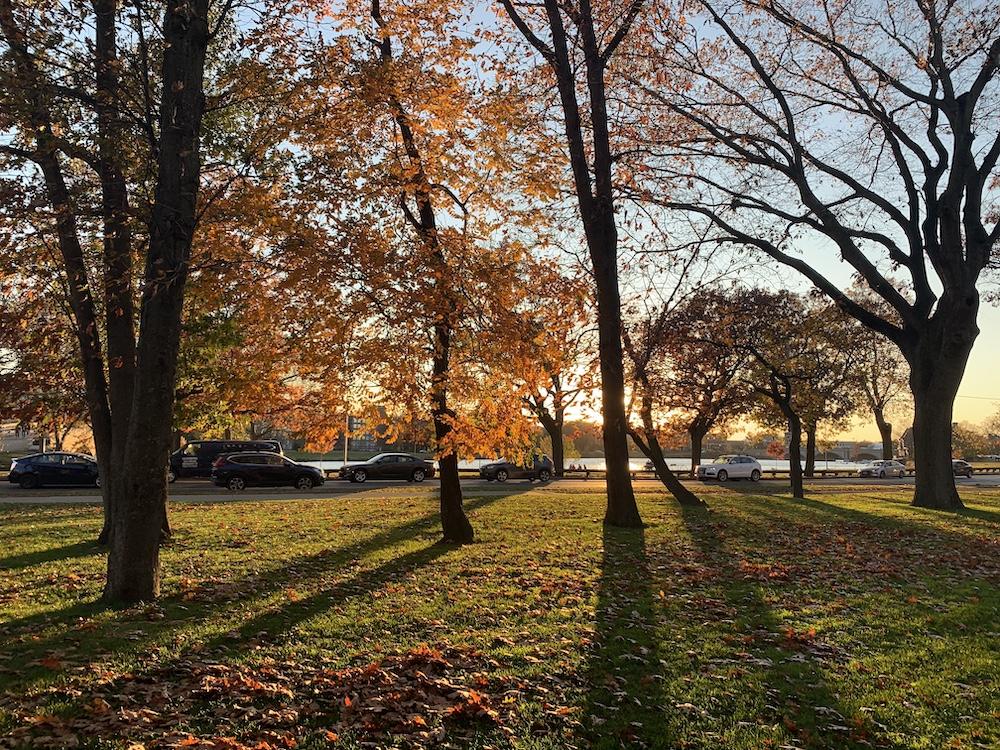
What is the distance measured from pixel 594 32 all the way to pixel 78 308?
11.9 meters

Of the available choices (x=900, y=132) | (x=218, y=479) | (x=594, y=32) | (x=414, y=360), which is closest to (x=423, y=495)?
(x=218, y=479)

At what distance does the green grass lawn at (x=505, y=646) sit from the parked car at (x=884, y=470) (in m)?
40.3

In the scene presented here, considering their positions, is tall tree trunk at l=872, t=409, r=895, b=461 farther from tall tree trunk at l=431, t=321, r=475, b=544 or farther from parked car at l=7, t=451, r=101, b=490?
parked car at l=7, t=451, r=101, b=490

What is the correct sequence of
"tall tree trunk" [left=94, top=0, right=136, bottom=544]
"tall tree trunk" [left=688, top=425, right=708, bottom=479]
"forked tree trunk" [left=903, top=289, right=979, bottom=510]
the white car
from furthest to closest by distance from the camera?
"tall tree trunk" [left=688, top=425, right=708, bottom=479]
the white car
"forked tree trunk" [left=903, top=289, right=979, bottom=510]
"tall tree trunk" [left=94, top=0, right=136, bottom=544]

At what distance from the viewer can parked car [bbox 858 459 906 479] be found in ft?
160

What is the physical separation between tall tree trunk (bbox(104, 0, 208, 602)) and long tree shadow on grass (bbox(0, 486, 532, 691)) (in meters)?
0.51

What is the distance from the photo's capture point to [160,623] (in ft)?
21.5

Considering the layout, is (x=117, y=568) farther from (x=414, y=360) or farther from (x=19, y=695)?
(x=414, y=360)

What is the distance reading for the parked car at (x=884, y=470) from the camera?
4878cm

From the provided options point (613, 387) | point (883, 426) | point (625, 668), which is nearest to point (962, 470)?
point (883, 426)

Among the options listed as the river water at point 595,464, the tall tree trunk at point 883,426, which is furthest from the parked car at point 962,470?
the river water at point 595,464

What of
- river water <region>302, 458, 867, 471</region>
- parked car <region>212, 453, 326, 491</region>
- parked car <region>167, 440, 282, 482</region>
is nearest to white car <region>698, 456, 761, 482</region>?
river water <region>302, 458, 867, 471</region>

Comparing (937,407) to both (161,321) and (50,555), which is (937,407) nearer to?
(161,321)

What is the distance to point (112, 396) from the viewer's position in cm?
1052
